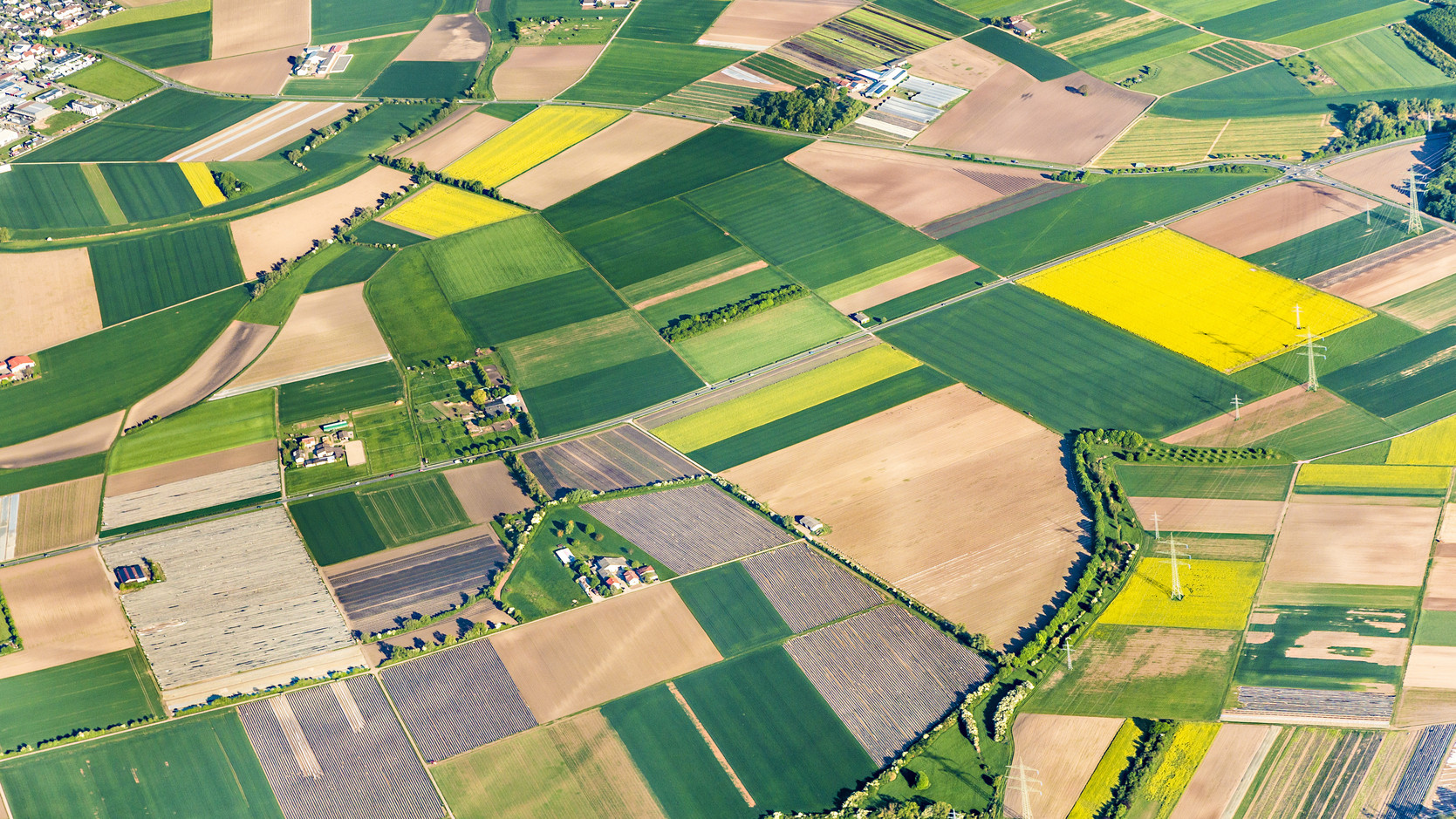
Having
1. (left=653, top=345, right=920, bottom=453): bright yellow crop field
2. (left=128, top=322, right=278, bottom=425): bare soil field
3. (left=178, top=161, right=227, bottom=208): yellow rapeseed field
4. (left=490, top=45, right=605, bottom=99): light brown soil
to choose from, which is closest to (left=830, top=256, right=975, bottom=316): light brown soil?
(left=653, top=345, right=920, bottom=453): bright yellow crop field

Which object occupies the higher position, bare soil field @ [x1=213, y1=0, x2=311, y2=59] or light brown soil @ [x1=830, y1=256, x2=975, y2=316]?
bare soil field @ [x1=213, y1=0, x2=311, y2=59]

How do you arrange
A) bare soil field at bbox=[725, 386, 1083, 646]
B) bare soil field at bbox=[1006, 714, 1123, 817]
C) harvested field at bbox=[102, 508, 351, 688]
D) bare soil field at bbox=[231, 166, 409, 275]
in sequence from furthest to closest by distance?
bare soil field at bbox=[231, 166, 409, 275]
bare soil field at bbox=[725, 386, 1083, 646]
harvested field at bbox=[102, 508, 351, 688]
bare soil field at bbox=[1006, 714, 1123, 817]

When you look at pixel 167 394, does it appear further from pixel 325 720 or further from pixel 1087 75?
pixel 1087 75

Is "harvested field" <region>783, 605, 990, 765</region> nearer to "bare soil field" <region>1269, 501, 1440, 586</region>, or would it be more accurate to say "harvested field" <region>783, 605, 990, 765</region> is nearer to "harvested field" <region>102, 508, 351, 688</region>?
"bare soil field" <region>1269, 501, 1440, 586</region>

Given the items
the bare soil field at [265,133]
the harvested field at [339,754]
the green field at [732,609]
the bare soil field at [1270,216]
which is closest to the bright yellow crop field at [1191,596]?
the green field at [732,609]

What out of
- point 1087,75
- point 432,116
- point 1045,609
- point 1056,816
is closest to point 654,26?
point 432,116

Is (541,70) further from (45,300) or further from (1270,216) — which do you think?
(1270,216)
